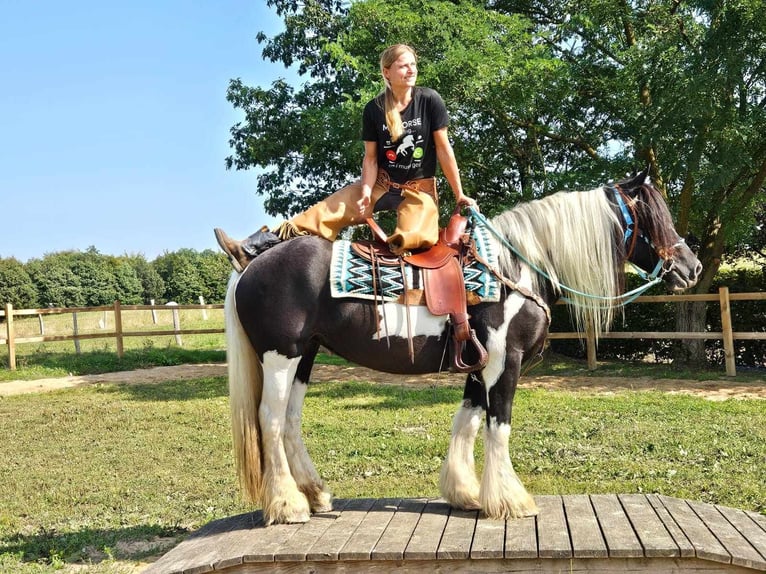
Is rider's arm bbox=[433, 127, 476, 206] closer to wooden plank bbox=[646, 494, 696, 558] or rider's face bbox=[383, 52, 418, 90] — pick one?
rider's face bbox=[383, 52, 418, 90]

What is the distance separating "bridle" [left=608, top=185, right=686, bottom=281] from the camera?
3910mm

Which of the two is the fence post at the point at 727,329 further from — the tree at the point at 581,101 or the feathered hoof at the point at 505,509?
the feathered hoof at the point at 505,509

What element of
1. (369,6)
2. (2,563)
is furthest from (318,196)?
(2,563)

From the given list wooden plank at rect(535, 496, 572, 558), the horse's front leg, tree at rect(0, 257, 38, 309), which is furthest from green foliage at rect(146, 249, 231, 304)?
the horse's front leg

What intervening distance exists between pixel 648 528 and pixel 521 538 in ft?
2.28

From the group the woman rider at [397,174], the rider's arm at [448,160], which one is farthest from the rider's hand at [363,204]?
the rider's arm at [448,160]

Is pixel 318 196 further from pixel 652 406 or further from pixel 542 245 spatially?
pixel 542 245

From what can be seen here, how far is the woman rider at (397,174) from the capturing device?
3.96 m

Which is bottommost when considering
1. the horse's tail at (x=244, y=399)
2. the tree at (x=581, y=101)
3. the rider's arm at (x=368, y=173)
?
the horse's tail at (x=244, y=399)

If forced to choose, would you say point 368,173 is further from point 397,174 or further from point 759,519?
point 759,519

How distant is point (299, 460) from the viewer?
13.6 ft

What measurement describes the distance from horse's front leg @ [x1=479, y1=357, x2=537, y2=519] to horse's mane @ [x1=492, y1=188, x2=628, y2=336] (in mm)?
547

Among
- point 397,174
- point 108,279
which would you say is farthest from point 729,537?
point 108,279

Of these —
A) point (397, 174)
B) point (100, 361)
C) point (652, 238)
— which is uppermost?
point (397, 174)
